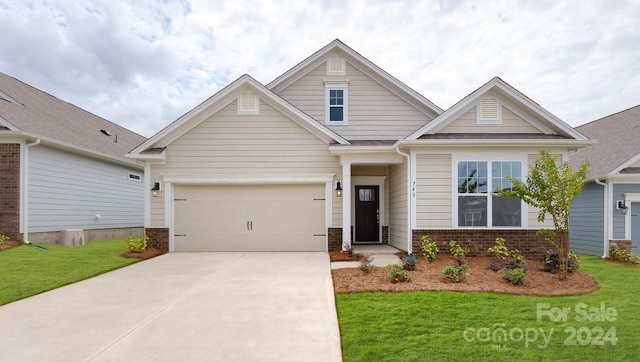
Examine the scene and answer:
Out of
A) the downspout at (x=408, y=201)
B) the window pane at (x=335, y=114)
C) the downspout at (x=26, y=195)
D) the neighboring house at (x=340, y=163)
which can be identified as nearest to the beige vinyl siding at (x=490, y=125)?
the neighboring house at (x=340, y=163)

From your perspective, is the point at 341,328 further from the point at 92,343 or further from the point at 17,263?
the point at 17,263

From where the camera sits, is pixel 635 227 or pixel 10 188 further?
pixel 635 227

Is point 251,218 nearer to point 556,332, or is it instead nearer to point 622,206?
point 556,332

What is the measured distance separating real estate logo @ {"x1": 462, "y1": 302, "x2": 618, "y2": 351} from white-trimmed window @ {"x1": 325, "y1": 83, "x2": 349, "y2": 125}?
9.50 metres

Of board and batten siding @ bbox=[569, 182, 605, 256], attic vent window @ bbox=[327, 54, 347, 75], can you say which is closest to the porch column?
attic vent window @ bbox=[327, 54, 347, 75]

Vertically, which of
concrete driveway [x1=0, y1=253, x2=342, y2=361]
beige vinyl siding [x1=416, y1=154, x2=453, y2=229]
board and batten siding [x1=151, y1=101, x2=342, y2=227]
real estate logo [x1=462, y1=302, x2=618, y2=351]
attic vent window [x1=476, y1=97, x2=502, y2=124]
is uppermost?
attic vent window [x1=476, y1=97, x2=502, y2=124]

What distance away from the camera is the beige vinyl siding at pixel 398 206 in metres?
11.6

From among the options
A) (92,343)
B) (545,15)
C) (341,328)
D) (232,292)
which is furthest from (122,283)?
(545,15)

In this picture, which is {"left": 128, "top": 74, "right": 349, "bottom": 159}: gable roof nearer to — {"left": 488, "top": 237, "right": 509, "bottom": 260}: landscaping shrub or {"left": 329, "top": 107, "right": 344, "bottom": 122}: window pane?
{"left": 329, "top": 107, "right": 344, "bottom": 122}: window pane

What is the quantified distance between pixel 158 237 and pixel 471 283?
921 cm

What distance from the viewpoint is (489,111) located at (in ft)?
35.9

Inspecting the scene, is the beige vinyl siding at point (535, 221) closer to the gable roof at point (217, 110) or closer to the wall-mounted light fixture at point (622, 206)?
the wall-mounted light fixture at point (622, 206)

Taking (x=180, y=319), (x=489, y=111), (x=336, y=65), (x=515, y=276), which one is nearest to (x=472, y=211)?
(x=489, y=111)

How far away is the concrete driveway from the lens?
4.50 m
